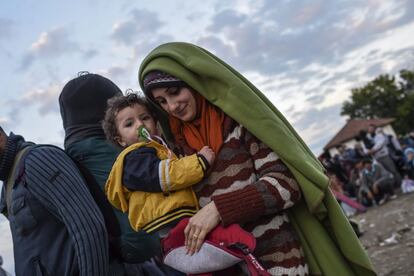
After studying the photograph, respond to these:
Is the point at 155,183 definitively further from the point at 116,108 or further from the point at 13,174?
the point at 13,174

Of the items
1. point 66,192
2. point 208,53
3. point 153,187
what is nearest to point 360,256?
point 153,187

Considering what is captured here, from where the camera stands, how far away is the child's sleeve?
1651 mm

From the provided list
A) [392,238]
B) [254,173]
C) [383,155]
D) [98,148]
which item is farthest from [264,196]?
[383,155]

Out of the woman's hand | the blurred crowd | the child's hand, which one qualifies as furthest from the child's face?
the blurred crowd

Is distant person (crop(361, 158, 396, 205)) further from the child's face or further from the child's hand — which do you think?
the child's hand

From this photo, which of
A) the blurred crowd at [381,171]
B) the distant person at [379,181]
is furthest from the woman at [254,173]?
the distant person at [379,181]

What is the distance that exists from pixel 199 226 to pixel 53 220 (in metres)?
0.77

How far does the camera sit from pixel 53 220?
1.96 meters

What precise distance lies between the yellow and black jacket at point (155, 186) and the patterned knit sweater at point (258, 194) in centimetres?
11

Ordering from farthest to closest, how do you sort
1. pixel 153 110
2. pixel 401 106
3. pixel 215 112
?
1. pixel 401 106
2. pixel 153 110
3. pixel 215 112

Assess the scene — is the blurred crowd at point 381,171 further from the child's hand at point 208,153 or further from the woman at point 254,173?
the child's hand at point 208,153

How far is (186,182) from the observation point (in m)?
1.66

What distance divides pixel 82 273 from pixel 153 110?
2.65 feet

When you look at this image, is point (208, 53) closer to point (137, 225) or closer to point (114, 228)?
point (137, 225)
